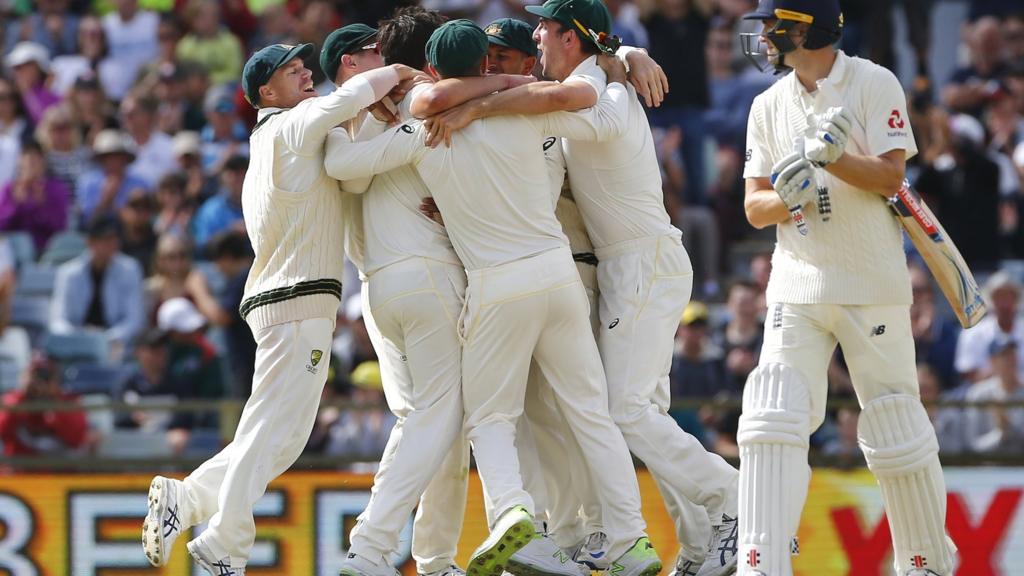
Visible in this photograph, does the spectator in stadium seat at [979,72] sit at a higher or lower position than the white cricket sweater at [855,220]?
higher

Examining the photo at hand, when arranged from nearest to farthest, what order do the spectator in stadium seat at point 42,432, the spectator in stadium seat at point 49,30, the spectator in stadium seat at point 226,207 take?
the spectator in stadium seat at point 42,432 → the spectator in stadium seat at point 226,207 → the spectator in stadium seat at point 49,30

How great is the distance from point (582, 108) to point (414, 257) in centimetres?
96

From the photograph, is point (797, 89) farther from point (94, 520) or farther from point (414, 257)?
point (94, 520)

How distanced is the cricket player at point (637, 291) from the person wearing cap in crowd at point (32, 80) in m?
8.77

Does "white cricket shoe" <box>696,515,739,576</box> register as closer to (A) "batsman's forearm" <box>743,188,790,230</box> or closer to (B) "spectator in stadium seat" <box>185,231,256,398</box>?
(A) "batsman's forearm" <box>743,188,790,230</box>

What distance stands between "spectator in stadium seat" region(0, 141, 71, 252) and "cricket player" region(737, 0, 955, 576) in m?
8.38

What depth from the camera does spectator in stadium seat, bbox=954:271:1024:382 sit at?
1273 centimetres

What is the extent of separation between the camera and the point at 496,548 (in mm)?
7344

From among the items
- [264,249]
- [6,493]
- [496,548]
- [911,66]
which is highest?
[911,66]

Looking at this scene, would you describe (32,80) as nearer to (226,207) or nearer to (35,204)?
(35,204)

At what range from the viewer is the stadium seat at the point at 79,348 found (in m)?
13.2

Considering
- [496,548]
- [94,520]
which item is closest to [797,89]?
[496,548]

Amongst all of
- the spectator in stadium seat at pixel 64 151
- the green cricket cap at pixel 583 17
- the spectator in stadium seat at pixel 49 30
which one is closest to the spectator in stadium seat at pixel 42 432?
the spectator in stadium seat at pixel 64 151

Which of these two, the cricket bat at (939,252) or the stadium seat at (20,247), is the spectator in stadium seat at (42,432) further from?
the cricket bat at (939,252)
